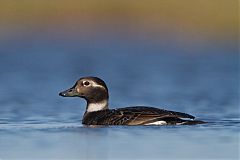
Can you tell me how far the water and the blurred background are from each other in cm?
2

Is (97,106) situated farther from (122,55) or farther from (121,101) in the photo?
(122,55)

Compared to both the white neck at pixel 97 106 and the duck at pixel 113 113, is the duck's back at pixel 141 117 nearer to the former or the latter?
the duck at pixel 113 113

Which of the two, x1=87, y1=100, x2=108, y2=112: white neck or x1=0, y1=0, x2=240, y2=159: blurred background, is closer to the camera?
x1=87, y1=100, x2=108, y2=112: white neck

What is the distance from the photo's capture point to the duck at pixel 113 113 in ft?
52.9

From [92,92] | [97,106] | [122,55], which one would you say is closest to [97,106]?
[97,106]

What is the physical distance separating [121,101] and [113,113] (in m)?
4.85

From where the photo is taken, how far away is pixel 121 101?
21344mm

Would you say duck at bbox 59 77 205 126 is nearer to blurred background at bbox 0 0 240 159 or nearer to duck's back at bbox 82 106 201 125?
duck's back at bbox 82 106 201 125

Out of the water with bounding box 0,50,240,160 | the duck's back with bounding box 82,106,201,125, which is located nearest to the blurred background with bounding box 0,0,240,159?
the water with bounding box 0,50,240,160

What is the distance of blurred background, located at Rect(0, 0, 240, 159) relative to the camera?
20672mm

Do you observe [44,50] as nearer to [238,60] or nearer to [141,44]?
[141,44]

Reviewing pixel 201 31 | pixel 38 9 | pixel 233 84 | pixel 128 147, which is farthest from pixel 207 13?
pixel 128 147

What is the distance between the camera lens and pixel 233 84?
965 inches

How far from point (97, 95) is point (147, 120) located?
4.06 feet
